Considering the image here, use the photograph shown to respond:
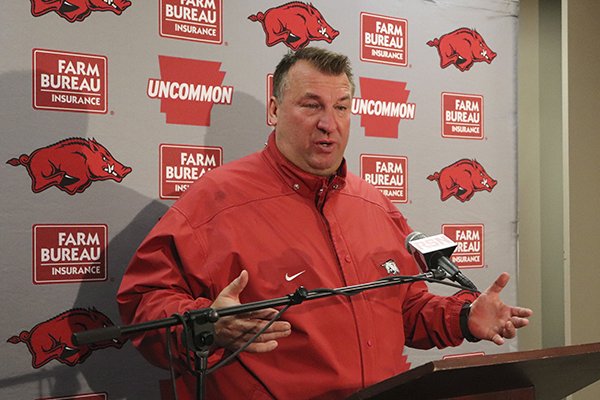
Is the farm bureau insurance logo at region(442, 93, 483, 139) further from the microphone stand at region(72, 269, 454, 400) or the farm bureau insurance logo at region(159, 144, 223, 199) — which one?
the microphone stand at region(72, 269, 454, 400)

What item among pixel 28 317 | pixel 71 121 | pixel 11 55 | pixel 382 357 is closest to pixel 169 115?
pixel 71 121

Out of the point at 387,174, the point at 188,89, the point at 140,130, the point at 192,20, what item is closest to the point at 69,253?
the point at 140,130

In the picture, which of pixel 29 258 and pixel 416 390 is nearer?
pixel 416 390

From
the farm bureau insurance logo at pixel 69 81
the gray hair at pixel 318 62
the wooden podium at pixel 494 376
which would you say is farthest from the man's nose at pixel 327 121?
the wooden podium at pixel 494 376

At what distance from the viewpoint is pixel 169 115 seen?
7.32 ft

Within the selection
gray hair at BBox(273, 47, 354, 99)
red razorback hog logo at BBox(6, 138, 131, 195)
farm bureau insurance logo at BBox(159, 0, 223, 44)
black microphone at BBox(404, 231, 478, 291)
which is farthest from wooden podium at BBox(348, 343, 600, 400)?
farm bureau insurance logo at BBox(159, 0, 223, 44)

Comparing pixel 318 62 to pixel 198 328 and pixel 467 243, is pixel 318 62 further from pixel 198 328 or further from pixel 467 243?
pixel 467 243

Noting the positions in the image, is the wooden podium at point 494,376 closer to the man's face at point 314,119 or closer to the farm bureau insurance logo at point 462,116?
the man's face at point 314,119

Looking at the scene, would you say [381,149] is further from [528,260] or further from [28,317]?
[28,317]

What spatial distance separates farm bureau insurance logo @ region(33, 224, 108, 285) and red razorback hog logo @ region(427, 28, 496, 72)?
1.59 meters

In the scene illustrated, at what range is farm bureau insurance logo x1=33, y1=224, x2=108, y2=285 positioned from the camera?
2012 mm

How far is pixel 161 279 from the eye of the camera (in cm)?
170

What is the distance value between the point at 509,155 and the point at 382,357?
145 cm

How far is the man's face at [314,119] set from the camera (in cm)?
196
